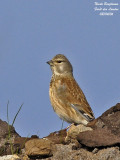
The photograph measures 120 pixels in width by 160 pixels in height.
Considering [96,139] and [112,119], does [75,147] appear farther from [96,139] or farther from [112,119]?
[112,119]

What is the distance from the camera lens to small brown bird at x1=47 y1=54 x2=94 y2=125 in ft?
→ 34.0

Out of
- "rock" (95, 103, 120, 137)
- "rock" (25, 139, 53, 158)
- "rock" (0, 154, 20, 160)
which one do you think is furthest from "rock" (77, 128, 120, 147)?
"rock" (0, 154, 20, 160)

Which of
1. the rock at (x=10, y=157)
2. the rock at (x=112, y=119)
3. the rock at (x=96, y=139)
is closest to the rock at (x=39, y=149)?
the rock at (x=10, y=157)

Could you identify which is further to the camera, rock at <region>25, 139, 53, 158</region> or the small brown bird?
the small brown bird

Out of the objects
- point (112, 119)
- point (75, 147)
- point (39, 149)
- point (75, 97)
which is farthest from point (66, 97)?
point (39, 149)

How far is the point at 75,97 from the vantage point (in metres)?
10.6

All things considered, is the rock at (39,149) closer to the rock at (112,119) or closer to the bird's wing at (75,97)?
the rock at (112,119)

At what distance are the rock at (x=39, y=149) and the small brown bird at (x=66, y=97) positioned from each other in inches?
98.6

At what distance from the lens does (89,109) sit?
35.0ft

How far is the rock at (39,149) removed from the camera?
7.80 metres

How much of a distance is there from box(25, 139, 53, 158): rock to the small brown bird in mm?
2504

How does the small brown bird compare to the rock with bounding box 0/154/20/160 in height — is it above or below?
above

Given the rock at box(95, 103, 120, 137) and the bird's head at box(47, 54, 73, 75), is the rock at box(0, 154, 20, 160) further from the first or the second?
the bird's head at box(47, 54, 73, 75)

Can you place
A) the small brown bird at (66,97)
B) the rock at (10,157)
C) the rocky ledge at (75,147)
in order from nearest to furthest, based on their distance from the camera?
the rocky ledge at (75,147)
the rock at (10,157)
the small brown bird at (66,97)
